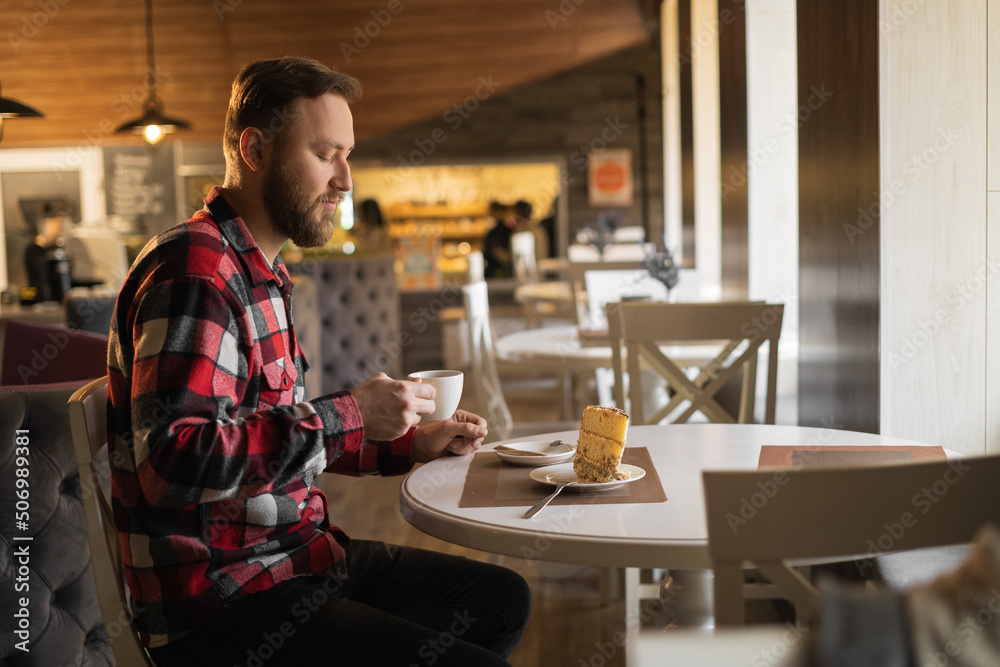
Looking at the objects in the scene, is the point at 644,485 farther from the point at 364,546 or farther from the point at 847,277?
the point at 847,277

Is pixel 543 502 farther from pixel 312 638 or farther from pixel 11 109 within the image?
pixel 11 109

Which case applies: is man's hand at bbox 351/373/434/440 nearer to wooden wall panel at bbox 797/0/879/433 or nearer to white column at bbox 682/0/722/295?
wooden wall panel at bbox 797/0/879/433

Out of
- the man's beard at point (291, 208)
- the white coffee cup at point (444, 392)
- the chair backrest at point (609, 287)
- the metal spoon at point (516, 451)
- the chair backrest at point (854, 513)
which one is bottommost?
the metal spoon at point (516, 451)

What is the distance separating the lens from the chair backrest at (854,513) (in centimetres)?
91

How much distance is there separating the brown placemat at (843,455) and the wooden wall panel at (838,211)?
713mm

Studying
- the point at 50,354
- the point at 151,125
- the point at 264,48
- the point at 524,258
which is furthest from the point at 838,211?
the point at 264,48

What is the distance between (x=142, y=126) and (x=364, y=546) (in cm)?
498

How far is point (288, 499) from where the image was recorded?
4.75ft

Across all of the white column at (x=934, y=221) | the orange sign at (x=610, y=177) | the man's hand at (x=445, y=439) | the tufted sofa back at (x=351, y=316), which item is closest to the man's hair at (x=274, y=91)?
the man's hand at (x=445, y=439)

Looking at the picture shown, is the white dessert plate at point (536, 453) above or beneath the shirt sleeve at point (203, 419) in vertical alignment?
beneath

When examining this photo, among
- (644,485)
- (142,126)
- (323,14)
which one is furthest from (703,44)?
(644,485)

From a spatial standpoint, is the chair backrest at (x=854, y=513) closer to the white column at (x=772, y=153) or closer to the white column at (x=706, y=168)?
the white column at (x=772, y=153)

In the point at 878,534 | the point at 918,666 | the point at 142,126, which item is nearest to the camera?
the point at 918,666

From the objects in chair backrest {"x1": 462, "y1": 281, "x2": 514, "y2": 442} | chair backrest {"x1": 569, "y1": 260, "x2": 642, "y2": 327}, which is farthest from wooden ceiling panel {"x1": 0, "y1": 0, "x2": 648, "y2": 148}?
chair backrest {"x1": 462, "y1": 281, "x2": 514, "y2": 442}
